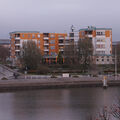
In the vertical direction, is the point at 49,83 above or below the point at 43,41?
below

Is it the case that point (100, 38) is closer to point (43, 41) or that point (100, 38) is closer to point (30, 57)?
point (43, 41)

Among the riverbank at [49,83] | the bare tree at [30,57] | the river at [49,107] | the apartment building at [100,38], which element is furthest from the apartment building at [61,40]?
the river at [49,107]

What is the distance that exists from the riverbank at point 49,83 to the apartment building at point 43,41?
24.7m

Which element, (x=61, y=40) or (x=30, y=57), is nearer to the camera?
(x=30, y=57)

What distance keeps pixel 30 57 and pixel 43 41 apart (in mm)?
13923

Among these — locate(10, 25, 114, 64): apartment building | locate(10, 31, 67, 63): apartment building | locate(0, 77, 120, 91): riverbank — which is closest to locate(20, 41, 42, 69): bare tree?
locate(10, 25, 114, 64): apartment building

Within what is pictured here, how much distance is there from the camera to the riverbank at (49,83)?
103 ft

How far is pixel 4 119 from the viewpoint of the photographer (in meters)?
17.3

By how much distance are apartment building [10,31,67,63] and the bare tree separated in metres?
10.7

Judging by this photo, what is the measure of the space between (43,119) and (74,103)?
5833 mm

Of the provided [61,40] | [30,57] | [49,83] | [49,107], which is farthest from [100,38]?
[49,107]

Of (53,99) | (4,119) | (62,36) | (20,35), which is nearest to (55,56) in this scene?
(62,36)

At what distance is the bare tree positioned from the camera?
1838 inches

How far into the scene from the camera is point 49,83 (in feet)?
107
